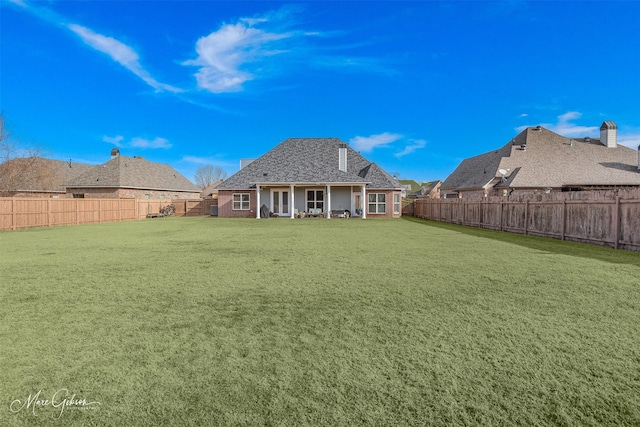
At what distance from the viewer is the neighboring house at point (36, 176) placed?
1097 inches

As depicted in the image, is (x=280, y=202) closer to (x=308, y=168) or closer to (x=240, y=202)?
(x=240, y=202)

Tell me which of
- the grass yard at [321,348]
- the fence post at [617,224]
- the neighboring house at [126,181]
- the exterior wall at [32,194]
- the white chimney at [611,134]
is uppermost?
the white chimney at [611,134]

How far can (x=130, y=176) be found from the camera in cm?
3488

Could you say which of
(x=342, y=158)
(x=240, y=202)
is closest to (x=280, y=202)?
(x=240, y=202)

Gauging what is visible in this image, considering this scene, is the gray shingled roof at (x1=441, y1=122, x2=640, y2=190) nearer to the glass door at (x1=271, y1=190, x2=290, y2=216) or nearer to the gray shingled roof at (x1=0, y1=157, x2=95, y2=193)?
the glass door at (x1=271, y1=190, x2=290, y2=216)

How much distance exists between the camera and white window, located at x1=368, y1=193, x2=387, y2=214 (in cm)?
2882

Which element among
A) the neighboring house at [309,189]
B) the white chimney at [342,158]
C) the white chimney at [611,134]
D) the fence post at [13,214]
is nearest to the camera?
the fence post at [13,214]

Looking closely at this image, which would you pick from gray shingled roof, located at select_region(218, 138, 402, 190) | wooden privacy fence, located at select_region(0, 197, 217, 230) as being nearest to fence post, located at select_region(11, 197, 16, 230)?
wooden privacy fence, located at select_region(0, 197, 217, 230)

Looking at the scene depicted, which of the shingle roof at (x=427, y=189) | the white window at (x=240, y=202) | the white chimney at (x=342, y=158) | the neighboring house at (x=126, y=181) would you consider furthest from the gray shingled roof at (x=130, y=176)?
the shingle roof at (x=427, y=189)

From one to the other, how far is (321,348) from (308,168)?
26558 millimetres

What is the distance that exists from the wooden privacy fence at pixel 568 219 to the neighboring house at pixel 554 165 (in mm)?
14531

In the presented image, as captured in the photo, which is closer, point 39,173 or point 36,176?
point 36,176

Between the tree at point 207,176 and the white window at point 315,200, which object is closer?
the white window at point 315,200

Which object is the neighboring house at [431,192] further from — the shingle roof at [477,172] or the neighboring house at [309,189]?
the neighboring house at [309,189]
